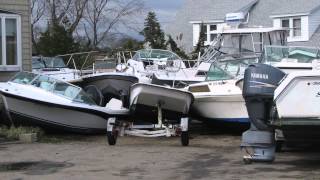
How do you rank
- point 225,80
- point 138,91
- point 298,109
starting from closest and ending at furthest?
point 298,109
point 138,91
point 225,80

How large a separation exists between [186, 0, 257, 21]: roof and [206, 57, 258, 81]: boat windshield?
22.4 m

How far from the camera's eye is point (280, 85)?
10.1 metres

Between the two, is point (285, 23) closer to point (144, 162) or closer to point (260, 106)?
point (144, 162)

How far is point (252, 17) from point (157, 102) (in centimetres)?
2471

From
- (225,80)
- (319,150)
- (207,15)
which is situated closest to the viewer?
(319,150)

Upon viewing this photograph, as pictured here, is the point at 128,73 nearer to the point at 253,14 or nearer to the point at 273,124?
the point at 273,124

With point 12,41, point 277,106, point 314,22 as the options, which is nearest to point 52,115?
point 12,41

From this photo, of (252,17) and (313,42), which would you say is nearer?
(313,42)

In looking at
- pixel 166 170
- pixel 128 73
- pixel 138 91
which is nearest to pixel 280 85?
pixel 166 170

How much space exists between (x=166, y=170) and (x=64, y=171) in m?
1.63

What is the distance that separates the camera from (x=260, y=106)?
10484 millimetres

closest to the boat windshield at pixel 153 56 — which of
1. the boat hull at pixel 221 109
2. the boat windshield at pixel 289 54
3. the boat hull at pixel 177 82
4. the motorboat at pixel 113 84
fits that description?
the boat hull at pixel 177 82

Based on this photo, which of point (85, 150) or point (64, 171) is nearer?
point (64, 171)

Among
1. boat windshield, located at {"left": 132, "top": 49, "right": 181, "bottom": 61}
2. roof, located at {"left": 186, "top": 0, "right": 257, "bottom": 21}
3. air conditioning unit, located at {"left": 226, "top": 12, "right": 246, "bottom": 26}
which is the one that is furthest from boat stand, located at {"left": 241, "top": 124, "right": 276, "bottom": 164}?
roof, located at {"left": 186, "top": 0, "right": 257, "bottom": 21}
